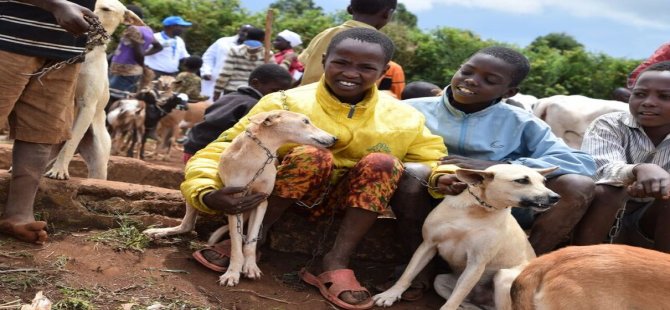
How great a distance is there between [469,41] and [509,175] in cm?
1645

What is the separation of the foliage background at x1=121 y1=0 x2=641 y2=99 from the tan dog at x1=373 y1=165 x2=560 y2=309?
15.2 meters

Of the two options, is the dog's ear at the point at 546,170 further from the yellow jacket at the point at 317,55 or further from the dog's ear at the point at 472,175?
the yellow jacket at the point at 317,55

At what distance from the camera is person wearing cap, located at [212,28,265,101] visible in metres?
10.5

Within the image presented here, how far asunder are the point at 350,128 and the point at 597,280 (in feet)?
5.30

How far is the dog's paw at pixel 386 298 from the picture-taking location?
377 centimetres

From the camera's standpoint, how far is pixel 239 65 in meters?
10.6

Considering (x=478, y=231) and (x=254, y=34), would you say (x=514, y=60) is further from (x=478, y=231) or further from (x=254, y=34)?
(x=254, y=34)

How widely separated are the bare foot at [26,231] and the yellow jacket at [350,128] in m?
0.76

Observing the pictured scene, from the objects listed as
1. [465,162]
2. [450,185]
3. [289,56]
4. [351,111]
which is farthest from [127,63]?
[450,185]

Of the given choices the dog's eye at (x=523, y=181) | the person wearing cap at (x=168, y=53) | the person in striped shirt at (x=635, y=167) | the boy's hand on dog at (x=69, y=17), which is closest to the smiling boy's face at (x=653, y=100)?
the person in striped shirt at (x=635, y=167)

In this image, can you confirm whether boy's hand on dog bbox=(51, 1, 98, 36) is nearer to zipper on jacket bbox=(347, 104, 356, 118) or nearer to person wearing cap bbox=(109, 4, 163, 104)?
zipper on jacket bbox=(347, 104, 356, 118)

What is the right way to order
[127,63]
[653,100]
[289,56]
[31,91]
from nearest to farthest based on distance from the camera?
[31,91], [653,100], [127,63], [289,56]

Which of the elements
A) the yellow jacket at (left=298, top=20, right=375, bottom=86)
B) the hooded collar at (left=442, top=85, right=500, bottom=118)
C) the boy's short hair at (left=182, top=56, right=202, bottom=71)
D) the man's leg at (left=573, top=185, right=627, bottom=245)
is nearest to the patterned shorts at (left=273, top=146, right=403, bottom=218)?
the hooded collar at (left=442, top=85, right=500, bottom=118)

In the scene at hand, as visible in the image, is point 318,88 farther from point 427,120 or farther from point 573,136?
point 573,136
